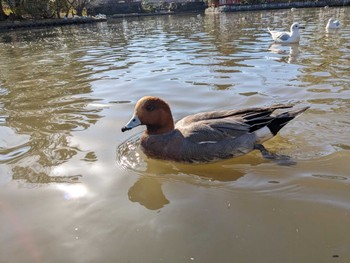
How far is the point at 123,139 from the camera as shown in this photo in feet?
18.8

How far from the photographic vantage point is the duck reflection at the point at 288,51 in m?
11.4

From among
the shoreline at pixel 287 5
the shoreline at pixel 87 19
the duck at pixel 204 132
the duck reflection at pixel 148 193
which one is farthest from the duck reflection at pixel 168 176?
the shoreline at pixel 287 5

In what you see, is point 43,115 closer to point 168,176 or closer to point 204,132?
point 168,176

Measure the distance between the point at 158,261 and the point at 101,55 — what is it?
13.5m

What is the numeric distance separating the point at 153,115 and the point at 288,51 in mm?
9534

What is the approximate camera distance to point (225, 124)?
15.7 ft

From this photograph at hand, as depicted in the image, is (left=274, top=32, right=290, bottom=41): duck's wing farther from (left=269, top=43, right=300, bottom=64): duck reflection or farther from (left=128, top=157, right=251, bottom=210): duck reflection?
(left=128, top=157, right=251, bottom=210): duck reflection

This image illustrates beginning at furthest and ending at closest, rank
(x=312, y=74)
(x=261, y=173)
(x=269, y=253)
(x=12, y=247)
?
1. (x=312, y=74)
2. (x=261, y=173)
3. (x=12, y=247)
4. (x=269, y=253)

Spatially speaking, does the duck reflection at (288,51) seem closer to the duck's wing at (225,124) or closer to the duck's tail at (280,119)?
the duck's tail at (280,119)

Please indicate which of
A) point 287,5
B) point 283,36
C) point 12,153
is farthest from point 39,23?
point 12,153

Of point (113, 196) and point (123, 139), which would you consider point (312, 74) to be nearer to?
point (123, 139)

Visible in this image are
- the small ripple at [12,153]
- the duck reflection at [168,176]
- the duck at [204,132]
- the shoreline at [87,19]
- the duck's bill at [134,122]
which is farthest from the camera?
the shoreline at [87,19]

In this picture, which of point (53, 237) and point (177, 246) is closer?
point (177, 246)

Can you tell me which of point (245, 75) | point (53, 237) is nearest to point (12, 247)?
point (53, 237)
